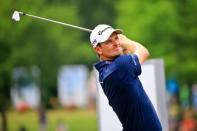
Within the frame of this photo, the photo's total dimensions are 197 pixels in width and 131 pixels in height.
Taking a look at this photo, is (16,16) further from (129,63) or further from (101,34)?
(129,63)

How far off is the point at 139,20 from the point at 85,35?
2041 cm

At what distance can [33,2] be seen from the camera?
58.7 ft

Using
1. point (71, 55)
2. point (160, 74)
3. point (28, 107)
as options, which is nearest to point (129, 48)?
point (160, 74)

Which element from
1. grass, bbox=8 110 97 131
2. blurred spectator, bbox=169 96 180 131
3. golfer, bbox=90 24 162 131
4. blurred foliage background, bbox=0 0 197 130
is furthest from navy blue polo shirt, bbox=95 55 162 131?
blurred spectator, bbox=169 96 180 131

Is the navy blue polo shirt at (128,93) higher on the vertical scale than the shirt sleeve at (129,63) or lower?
lower

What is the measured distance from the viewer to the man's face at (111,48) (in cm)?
796

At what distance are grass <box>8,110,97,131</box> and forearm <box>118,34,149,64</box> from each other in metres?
15.8

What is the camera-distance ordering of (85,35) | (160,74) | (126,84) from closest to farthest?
(126,84)
(160,74)
(85,35)

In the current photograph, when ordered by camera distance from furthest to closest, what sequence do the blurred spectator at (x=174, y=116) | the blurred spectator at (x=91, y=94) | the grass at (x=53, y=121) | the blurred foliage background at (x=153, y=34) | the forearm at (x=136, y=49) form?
the blurred spectator at (x=91, y=94)
the grass at (x=53, y=121)
the blurred spectator at (x=174, y=116)
the blurred foliage background at (x=153, y=34)
the forearm at (x=136, y=49)

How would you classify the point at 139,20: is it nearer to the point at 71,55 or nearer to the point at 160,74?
the point at 71,55

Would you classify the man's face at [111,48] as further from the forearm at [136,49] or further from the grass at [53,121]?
the grass at [53,121]

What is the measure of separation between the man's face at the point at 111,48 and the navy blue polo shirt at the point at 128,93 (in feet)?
0.15

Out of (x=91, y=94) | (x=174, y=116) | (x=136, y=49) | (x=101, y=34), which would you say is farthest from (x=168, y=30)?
(x=91, y=94)

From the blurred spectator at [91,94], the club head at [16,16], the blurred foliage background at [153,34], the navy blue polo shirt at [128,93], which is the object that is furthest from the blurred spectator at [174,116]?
the navy blue polo shirt at [128,93]
